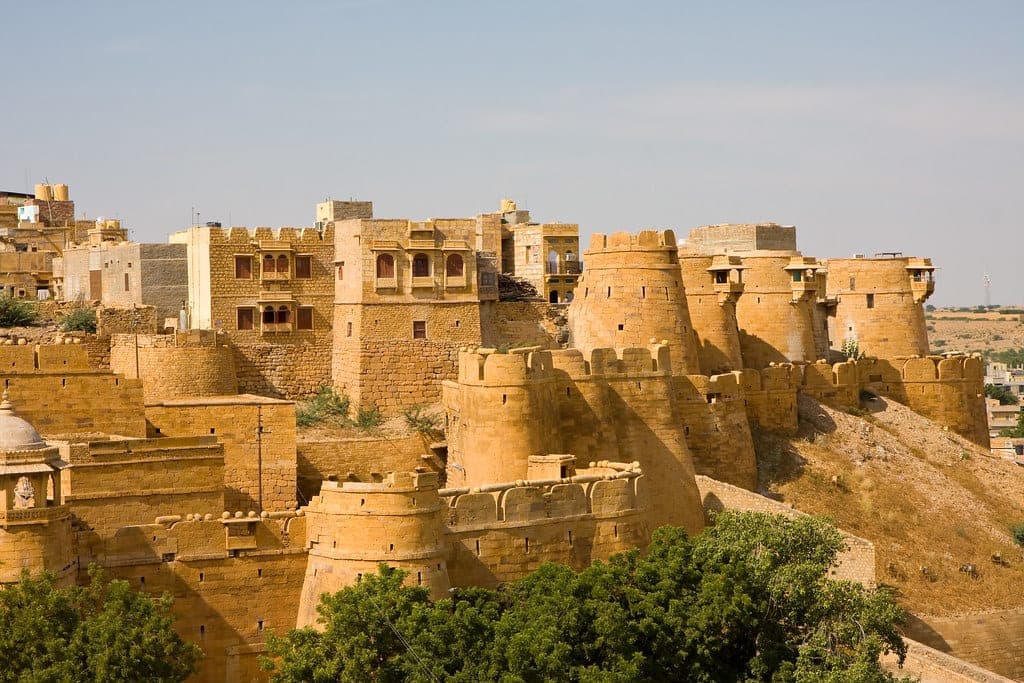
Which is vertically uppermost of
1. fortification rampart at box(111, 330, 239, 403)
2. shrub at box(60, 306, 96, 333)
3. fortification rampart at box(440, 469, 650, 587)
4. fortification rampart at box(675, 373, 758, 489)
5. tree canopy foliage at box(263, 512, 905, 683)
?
shrub at box(60, 306, 96, 333)

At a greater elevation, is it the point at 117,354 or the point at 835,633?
the point at 117,354

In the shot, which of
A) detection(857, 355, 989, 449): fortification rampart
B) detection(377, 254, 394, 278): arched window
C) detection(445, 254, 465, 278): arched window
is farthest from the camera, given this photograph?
detection(857, 355, 989, 449): fortification rampart

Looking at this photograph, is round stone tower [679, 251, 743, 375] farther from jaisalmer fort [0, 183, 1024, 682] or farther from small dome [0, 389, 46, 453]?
small dome [0, 389, 46, 453]

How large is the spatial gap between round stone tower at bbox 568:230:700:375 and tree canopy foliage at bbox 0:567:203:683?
593 inches

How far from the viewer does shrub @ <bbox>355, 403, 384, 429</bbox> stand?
40.2 m

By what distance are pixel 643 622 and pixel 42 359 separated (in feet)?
42.1

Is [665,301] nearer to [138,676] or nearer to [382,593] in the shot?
[382,593]

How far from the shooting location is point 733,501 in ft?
125


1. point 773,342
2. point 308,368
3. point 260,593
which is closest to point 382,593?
point 260,593

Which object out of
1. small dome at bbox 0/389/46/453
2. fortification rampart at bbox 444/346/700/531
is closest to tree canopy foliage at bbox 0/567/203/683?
small dome at bbox 0/389/46/453

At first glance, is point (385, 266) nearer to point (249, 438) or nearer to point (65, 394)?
point (249, 438)

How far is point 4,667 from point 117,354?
1363 centimetres

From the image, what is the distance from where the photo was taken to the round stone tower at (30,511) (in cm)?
2673

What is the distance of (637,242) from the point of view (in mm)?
39781
